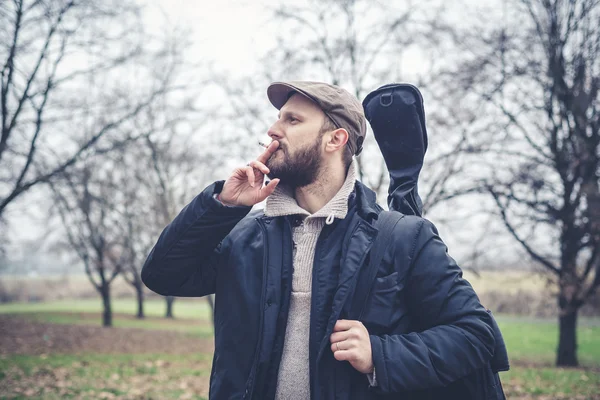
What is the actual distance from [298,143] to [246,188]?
340 millimetres

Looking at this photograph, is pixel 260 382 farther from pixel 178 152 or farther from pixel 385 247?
pixel 178 152

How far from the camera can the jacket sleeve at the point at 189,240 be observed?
2.13m

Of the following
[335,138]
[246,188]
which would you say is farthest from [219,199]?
[335,138]

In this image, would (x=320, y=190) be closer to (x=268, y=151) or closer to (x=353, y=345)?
(x=268, y=151)

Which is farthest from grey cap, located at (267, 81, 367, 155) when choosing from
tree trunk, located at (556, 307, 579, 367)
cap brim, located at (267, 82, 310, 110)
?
tree trunk, located at (556, 307, 579, 367)

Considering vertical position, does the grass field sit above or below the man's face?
below

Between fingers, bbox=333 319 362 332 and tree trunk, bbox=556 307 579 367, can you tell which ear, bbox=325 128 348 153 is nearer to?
fingers, bbox=333 319 362 332

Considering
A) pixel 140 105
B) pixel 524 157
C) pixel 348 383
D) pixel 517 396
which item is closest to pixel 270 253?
pixel 348 383

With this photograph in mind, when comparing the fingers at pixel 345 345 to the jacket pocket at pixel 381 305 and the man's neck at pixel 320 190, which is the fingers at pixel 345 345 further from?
the man's neck at pixel 320 190

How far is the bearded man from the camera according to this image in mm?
1875

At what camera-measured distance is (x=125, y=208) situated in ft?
73.4

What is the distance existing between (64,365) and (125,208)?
43.4 feet

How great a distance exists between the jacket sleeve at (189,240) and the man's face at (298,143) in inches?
11.3

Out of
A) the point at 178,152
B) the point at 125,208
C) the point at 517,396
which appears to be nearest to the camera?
the point at 517,396
